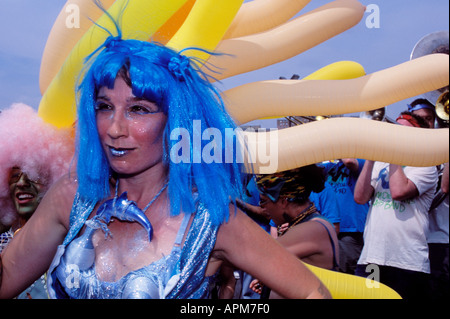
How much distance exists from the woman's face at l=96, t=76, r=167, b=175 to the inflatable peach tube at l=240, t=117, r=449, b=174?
57 cm

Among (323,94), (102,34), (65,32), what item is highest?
(65,32)

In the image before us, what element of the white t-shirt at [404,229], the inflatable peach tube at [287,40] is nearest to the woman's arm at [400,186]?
the white t-shirt at [404,229]

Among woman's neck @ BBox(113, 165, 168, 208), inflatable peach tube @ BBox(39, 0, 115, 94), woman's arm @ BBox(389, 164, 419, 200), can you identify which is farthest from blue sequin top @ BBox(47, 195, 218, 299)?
woman's arm @ BBox(389, 164, 419, 200)

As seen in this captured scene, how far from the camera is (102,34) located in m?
1.68

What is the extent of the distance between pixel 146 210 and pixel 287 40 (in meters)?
1.02

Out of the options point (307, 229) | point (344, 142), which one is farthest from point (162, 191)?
point (307, 229)

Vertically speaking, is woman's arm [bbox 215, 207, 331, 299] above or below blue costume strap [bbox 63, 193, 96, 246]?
below

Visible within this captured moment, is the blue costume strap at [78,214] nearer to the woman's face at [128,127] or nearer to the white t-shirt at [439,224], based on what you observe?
the woman's face at [128,127]

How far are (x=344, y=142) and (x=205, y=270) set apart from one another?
2.67 feet

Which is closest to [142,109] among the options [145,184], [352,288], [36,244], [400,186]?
[145,184]

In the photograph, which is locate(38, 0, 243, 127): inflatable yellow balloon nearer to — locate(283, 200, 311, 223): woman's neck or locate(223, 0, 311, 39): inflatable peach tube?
locate(223, 0, 311, 39): inflatable peach tube

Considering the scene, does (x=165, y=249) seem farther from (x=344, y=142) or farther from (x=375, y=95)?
(x=375, y=95)

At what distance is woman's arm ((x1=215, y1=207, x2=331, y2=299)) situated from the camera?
4.05ft

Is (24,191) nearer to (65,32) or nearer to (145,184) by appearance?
(65,32)
